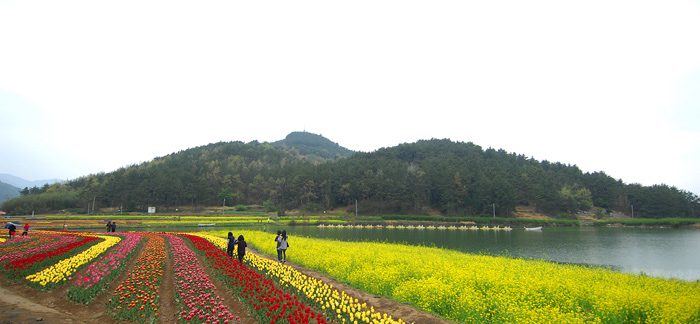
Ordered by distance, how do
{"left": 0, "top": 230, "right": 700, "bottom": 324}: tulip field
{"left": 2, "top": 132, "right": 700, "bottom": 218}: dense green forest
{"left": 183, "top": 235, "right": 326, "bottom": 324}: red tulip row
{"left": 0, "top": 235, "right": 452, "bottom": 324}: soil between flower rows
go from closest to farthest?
{"left": 183, "top": 235, "right": 326, "bottom": 324}: red tulip row
{"left": 0, "top": 230, "right": 700, "bottom": 324}: tulip field
{"left": 0, "top": 235, "right": 452, "bottom": 324}: soil between flower rows
{"left": 2, "top": 132, "right": 700, "bottom": 218}: dense green forest

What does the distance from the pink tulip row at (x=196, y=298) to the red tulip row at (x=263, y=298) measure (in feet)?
2.09

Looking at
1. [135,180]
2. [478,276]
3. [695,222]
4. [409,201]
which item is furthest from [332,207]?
[478,276]

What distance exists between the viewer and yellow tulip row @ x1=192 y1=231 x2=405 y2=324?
7.37 m

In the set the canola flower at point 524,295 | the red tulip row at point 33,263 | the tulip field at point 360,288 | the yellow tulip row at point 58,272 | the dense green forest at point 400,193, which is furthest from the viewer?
the dense green forest at point 400,193

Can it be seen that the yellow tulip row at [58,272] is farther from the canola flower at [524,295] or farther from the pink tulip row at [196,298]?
the canola flower at [524,295]

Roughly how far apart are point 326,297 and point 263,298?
5.39ft

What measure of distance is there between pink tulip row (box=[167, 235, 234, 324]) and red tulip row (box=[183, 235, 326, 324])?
0.64m

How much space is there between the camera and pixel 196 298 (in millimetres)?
9156

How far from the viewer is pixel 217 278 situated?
12.7 metres

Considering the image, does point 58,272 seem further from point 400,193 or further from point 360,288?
point 400,193

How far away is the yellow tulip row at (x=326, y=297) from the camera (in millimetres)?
7372

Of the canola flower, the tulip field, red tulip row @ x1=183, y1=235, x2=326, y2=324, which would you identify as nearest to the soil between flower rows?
the tulip field

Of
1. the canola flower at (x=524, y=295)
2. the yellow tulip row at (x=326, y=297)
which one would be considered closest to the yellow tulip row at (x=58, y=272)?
the yellow tulip row at (x=326, y=297)

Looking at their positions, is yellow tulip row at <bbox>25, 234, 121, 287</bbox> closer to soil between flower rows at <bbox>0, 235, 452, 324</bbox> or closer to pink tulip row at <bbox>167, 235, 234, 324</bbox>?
soil between flower rows at <bbox>0, 235, 452, 324</bbox>
